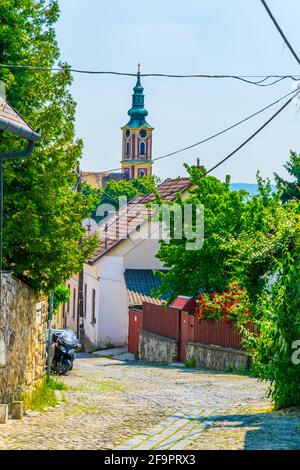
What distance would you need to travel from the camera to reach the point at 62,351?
74.7ft

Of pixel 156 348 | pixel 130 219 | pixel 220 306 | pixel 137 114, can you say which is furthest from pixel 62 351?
pixel 137 114

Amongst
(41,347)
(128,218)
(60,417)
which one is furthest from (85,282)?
(60,417)

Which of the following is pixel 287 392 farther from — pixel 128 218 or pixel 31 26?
pixel 128 218

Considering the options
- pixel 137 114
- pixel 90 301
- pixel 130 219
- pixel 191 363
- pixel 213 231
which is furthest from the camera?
pixel 137 114

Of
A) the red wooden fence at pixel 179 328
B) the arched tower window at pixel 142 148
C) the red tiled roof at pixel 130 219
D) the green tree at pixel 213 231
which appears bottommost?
the red wooden fence at pixel 179 328

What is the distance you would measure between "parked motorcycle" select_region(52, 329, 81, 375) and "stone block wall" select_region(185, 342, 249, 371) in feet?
15.2

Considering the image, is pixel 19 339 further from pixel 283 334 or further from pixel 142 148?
pixel 142 148

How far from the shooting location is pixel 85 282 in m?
49.1

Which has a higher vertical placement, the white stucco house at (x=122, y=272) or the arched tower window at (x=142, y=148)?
the arched tower window at (x=142, y=148)

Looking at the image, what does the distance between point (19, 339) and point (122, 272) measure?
97.5 feet

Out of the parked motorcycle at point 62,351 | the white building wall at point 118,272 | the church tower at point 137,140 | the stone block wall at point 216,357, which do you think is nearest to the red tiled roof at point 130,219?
the white building wall at point 118,272

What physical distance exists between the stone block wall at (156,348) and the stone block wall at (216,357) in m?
1.80

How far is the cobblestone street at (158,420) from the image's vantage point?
11328 mm

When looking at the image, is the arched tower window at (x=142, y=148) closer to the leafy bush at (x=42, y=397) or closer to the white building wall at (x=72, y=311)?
the white building wall at (x=72, y=311)
